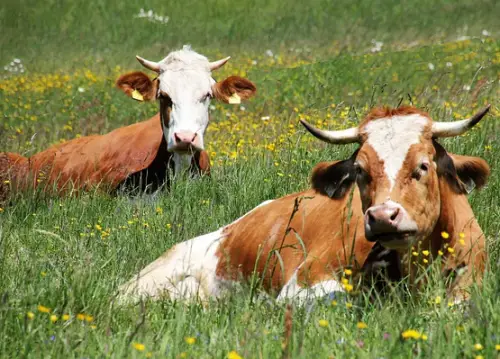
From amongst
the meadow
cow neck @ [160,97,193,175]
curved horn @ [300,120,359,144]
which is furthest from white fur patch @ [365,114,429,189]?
cow neck @ [160,97,193,175]

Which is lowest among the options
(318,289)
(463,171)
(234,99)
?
(234,99)

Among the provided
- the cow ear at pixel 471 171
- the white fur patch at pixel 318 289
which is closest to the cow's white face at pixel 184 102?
the white fur patch at pixel 318 289

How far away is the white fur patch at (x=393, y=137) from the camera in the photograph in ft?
18.2

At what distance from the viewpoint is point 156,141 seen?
10.7 metres

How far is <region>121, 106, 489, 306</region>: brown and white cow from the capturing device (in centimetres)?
532

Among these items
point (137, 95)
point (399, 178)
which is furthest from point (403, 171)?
point (137, 95)

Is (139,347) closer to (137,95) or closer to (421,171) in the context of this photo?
(421,171)

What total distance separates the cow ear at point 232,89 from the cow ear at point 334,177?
4630mm

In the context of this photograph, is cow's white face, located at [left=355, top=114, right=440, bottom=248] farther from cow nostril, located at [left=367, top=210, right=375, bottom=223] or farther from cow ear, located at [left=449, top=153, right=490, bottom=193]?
cow ear, located at [left=449, top=153, right=490, bottom=193]

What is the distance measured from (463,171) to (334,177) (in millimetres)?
770

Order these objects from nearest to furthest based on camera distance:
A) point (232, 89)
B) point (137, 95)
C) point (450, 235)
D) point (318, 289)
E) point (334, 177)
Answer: point (450, 235) < point (318, 289) < point (334, 177) < point (137, 95) < point (232, 89)

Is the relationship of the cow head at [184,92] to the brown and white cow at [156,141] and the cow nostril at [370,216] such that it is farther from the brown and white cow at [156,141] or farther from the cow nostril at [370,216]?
the cow nostril at [370,216]

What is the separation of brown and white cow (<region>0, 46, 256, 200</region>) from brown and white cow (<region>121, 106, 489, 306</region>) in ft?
11.4

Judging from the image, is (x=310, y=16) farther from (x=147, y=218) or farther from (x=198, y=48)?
(x=147, y=218)
